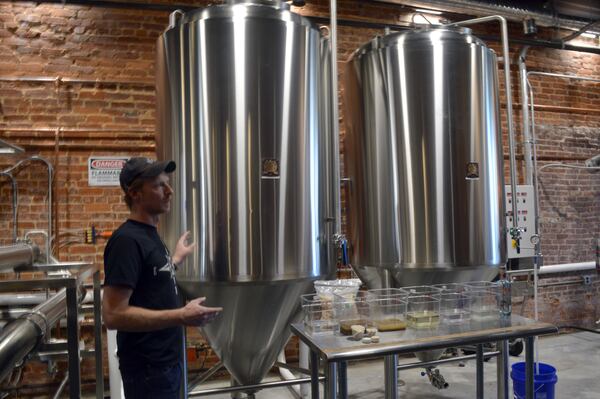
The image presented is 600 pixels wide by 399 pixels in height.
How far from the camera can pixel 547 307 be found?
4.62 m

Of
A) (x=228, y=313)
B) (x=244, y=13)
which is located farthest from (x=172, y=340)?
(x=244, y=13)

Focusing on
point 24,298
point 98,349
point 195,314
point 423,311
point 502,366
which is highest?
point 195,314

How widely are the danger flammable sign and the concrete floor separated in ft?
5.51

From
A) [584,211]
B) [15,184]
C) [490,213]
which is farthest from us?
[584,211]

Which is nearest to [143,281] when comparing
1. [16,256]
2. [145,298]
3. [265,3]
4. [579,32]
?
[145,298]

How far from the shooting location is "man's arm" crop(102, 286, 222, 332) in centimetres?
147

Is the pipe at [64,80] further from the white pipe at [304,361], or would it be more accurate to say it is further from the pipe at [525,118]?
the pipe at [525,118]

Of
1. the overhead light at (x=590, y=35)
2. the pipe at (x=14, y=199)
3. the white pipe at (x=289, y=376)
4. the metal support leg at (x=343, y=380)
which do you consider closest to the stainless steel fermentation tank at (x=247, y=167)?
the metal support leg at (x=343, y=380)

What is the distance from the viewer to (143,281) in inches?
62.6

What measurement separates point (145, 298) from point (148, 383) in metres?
0.29

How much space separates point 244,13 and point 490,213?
170 cm

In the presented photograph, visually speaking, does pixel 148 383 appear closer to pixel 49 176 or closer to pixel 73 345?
pixel 73 345

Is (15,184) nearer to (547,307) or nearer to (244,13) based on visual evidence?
(244,13)

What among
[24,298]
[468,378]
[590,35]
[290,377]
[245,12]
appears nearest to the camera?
[245,12]
